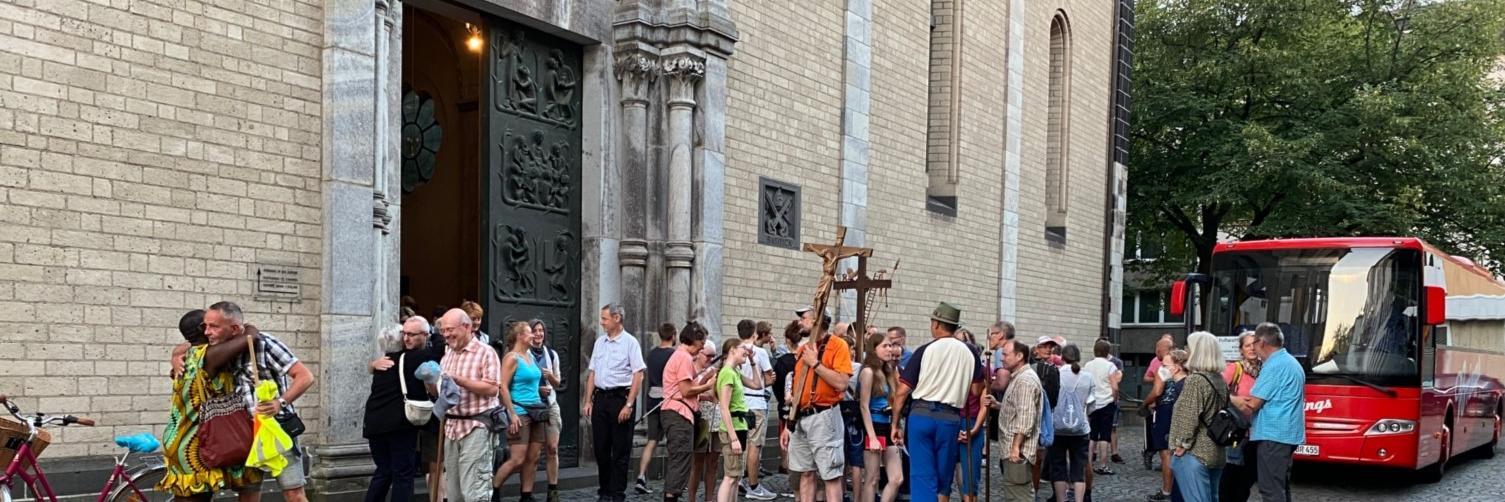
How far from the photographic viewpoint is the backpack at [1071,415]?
10633 millimetres

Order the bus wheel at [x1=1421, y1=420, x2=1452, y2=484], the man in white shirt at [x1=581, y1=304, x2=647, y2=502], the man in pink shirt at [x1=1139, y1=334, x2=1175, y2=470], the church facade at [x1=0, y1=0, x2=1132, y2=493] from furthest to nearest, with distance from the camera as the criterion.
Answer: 1. the bus wheel at [x1=1421, y1=420, x2=1452, y2=484]
2. the man in pink shirt at [x1=1139, y1=334, x2=1175, y2=470]
3. the man in white shirt at [x1=581, y1=304, x2=647, y2=502]
4. the church facade at [x1=0, y1=0, x2=1132, y2=493]

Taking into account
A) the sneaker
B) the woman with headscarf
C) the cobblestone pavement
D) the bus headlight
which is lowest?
the cobblestone pavement

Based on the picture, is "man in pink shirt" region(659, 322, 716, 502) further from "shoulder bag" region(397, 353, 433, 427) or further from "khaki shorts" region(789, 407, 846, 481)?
"shoulder bag" region(397, 353, 433, 427)

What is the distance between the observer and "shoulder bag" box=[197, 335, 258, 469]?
661 centimetres

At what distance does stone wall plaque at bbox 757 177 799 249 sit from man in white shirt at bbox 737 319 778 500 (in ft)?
10.0

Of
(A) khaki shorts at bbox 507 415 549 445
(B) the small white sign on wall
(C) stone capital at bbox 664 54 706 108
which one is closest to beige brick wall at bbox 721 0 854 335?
(C) stone capital at bbox 664 54 706 108

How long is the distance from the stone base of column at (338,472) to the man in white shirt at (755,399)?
306 centimetres

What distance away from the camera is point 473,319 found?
32.9 ft

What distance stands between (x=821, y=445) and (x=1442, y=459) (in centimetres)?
896

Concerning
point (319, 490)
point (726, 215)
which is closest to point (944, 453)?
point (319, 490)

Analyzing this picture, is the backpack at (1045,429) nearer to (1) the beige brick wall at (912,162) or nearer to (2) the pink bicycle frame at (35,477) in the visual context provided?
(1) the beige brick wall at (912,162)

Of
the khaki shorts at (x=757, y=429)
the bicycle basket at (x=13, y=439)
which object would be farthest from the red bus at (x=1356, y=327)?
the bicycle basket at (x=13, y=439)

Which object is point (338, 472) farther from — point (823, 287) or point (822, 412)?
point (823, 287)

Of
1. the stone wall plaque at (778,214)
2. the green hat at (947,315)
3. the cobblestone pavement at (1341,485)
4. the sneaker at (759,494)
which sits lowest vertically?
the cobblestone pavement at (1341,485)
